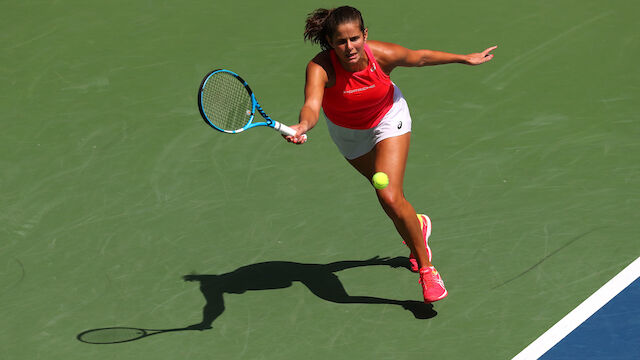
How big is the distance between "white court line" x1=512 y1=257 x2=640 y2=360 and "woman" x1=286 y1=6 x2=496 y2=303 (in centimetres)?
75

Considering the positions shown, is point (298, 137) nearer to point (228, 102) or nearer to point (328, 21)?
point (228, 102)

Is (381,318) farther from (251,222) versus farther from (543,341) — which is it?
(251,222)

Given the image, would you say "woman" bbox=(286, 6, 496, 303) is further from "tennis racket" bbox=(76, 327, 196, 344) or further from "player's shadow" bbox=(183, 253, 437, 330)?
"tennis racket" bbox=(76, 327, 196, 344)

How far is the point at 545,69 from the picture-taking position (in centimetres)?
1102

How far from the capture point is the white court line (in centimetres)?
751

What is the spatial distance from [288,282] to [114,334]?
135cm

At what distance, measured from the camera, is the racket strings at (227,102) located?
773 centimetres

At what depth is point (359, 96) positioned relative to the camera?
795cm

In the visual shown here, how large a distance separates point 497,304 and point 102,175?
3.74 metres

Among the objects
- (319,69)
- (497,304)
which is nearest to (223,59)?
(319,69)

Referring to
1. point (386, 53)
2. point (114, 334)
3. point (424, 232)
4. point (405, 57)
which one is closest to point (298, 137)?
point (386, 53)

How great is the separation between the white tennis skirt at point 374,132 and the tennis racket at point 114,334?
177 cm

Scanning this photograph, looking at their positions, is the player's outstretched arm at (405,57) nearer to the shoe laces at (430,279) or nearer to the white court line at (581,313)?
the shoe laces at (430,279)

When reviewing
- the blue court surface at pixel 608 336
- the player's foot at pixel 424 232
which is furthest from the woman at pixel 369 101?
the blue court surface at pixel 608 336
